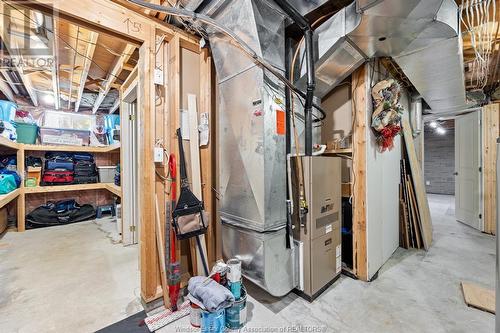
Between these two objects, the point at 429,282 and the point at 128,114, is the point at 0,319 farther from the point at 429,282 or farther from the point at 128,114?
the point at 429,282

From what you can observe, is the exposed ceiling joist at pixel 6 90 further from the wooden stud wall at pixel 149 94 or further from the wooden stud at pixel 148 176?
the wooden stud at pixel 148 176

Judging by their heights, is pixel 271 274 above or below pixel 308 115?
below

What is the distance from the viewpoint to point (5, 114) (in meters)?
3.90

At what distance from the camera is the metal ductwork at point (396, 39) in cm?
154

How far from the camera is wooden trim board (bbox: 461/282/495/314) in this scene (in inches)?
73.7

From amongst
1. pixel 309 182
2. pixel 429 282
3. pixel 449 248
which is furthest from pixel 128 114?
pixel 449 248

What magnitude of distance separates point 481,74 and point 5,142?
7.46 m

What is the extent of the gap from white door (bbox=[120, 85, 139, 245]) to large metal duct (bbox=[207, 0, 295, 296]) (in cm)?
195

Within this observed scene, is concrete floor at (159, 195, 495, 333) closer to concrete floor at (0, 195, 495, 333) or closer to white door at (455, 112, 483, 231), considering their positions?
concrete floor at (0, 195, 495, 333)

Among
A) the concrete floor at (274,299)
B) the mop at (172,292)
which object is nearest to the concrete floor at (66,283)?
the concrete floor at (274,299)

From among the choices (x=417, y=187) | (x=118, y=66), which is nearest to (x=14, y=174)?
(x=118, y=66)

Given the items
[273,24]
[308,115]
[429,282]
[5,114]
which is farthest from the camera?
[5,114]

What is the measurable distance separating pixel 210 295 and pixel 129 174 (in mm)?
2543

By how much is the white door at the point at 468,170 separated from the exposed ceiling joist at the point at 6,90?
328 inches
